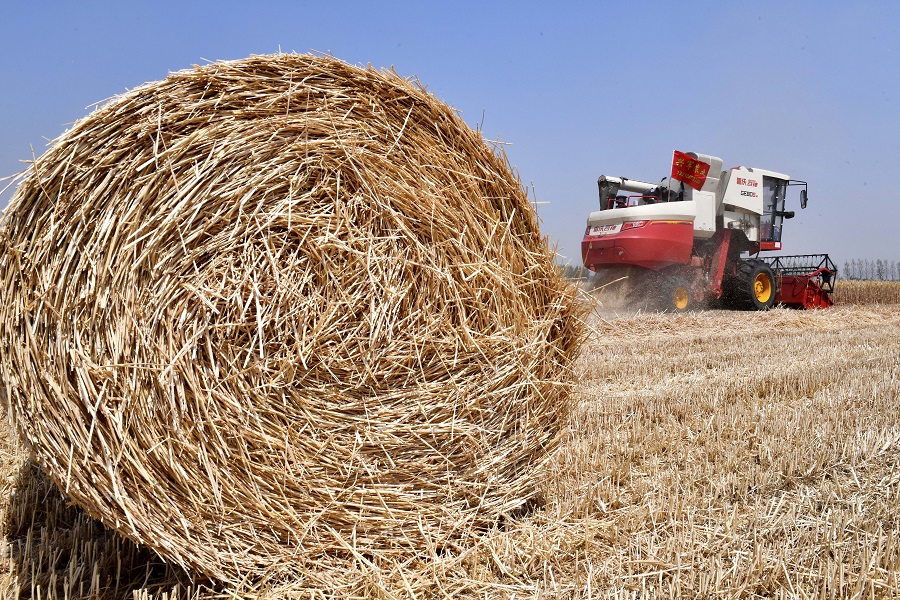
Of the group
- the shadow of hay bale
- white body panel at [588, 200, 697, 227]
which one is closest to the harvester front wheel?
white body panel at [588, 200, 697, 227]

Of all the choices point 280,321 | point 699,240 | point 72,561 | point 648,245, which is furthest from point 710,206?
point 72,561

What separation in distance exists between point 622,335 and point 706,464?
5.21 m

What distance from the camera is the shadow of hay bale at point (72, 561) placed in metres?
2.15

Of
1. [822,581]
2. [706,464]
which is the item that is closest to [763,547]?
[822,581]

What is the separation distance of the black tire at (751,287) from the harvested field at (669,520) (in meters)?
7.13

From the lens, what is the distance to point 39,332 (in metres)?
2.01

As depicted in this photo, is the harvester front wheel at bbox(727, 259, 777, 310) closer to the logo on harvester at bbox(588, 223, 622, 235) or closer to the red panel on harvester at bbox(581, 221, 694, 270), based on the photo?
the red panel on harvester at bbox(581, 221, 694, 270)

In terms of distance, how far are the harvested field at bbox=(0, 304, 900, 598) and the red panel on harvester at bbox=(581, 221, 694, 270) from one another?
5.56 m

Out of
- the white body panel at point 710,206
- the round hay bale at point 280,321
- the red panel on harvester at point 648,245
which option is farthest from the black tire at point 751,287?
the round hay bale at point 280,321

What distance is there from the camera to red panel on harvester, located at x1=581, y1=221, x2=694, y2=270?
1002 centimetres

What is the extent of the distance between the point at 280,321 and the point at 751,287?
1073 cm

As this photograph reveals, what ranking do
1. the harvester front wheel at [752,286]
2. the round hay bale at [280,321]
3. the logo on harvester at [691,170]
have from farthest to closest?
the harvester front wheel at [752,286]
the logo on harvester at [691,170]
the round hay bale at [280,321]

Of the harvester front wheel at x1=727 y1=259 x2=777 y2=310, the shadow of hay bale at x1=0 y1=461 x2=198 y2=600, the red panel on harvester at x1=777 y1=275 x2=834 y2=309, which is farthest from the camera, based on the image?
the red panel on harvester at x1=777 y1=275 x2=834 y2=309

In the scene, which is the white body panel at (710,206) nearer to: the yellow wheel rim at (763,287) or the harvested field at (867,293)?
the yellow wheel rim at (763,287)
